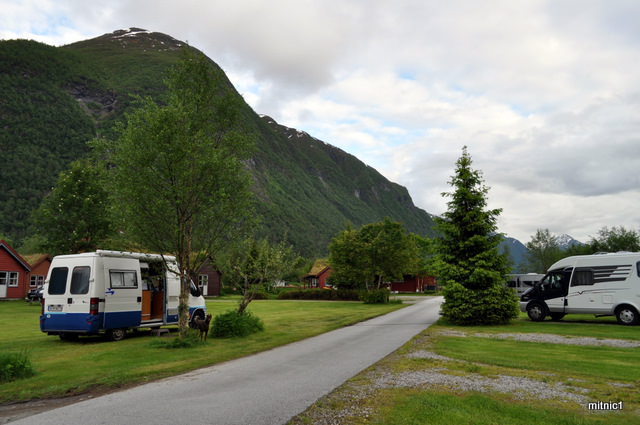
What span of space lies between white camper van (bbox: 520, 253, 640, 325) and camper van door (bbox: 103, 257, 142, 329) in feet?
62.2

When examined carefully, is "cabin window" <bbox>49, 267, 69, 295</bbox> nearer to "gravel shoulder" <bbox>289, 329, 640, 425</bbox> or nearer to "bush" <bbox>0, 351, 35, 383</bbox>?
"bush" <bbox>0, 351, 35, 383</bbox>

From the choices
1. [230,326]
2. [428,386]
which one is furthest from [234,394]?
[230,326]

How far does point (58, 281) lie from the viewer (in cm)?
1402

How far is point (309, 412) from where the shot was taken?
600 cm

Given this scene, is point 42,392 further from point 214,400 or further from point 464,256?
point 464,256

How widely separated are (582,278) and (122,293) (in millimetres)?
20237

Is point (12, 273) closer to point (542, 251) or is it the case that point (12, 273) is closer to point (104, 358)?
point (104, 358)

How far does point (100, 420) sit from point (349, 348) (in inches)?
315

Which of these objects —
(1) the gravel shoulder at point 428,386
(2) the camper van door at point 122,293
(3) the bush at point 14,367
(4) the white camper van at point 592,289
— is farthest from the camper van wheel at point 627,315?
(3) the bush at point 14,367

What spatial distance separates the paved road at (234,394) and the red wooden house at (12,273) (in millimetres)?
45883

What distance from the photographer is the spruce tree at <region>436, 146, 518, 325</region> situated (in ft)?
64.7

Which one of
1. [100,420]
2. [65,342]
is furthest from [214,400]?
[65,342]

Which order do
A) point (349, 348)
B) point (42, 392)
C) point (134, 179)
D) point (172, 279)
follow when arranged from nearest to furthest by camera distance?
1. point (42, 392)
2. point (349, 348)
3. point (134, 179)
4. point (172, 279)

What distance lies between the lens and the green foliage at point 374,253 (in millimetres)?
42781
